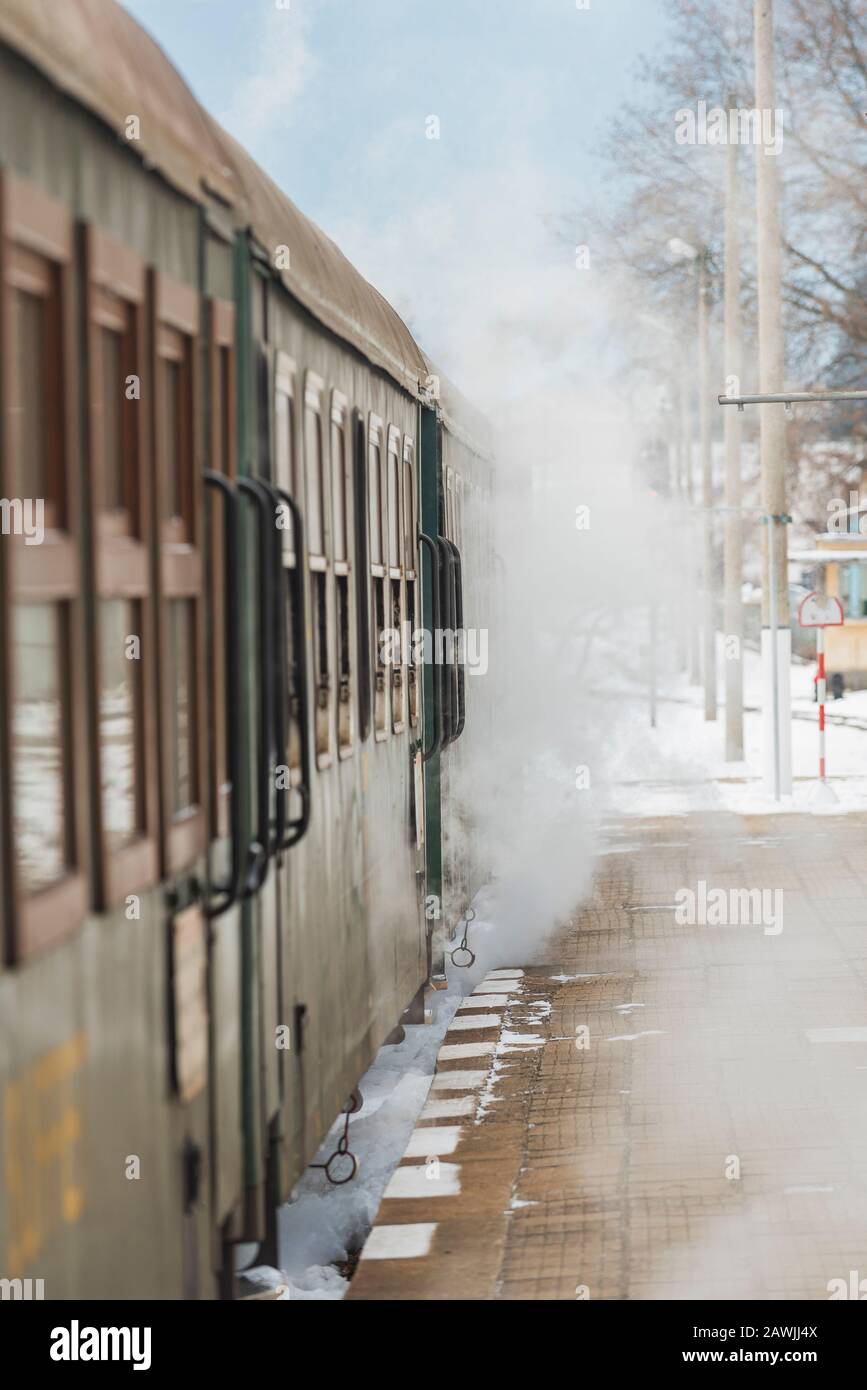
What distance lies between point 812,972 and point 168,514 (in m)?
6.83

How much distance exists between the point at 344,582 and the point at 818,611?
528 inches

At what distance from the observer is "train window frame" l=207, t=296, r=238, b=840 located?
4.00m

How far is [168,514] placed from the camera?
12.0 feet

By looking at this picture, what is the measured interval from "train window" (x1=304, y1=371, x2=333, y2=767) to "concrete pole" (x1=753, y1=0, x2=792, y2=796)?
14.0m

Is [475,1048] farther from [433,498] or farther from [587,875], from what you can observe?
[587,875]

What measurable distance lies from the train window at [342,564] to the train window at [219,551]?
170 centimetres

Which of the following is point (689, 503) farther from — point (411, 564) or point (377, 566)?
point (377, 566)

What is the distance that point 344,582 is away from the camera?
6.26 metres

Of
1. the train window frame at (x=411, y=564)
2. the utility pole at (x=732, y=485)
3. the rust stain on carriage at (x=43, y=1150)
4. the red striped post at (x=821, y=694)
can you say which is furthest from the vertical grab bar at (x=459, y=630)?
the utility pole at (x=732, y=485)

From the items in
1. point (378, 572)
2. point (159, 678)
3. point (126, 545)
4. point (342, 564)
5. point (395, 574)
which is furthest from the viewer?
point (395, 574)

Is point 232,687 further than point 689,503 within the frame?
No

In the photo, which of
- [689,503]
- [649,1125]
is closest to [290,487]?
[649,1125]

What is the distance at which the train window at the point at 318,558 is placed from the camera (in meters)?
5.43

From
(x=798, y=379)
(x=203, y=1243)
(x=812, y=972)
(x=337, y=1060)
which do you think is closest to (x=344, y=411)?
(x=337, y=1060)
